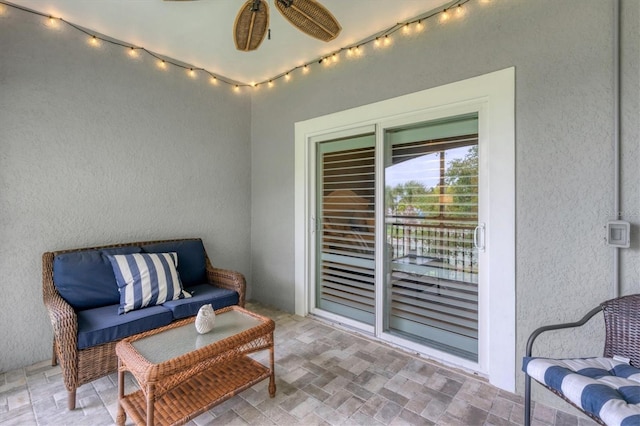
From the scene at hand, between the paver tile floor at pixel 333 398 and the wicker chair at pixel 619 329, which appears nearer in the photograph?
the wicker chair at pixel 619 329

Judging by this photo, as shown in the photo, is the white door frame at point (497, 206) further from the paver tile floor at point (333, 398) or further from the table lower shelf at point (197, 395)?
the table lower shelf at point (197, 395)

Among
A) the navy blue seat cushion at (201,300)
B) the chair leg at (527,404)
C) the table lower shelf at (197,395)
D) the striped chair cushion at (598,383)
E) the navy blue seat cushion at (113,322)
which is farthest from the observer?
the navy blue seat cushion at (201,300)

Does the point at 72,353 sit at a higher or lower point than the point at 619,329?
lower

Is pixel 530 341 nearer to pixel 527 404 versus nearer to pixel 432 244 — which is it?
pixel 527 404

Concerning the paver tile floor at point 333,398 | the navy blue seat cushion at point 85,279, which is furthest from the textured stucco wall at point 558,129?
the navy blue seat cushion at point 85,279

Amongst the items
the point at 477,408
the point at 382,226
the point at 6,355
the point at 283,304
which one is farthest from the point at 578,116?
the point at 6,355

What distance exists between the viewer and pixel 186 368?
5.24 ft

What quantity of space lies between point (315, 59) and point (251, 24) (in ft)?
4.61

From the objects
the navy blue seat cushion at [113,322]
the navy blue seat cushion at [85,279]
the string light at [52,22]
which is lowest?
the navy blue seat cushion at [113,322]

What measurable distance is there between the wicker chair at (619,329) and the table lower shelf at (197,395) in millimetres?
1553

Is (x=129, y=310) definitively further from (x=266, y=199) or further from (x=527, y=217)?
(x=527, y=217)

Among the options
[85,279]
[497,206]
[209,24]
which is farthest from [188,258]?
[497,206]

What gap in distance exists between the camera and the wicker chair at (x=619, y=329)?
1543 mm

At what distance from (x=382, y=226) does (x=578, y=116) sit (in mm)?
1558
